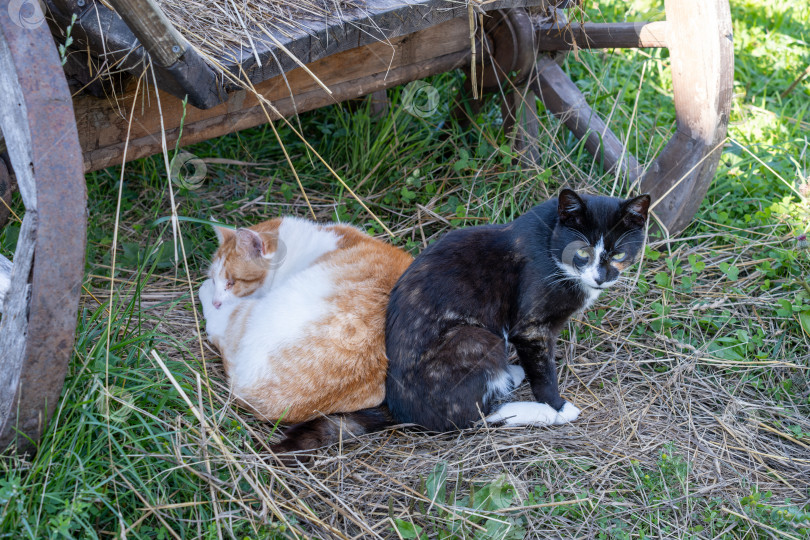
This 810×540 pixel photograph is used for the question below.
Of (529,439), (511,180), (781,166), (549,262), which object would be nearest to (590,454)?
(529,439)

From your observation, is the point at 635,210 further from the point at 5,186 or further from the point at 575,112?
the point at 5,186

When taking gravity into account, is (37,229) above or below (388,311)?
above

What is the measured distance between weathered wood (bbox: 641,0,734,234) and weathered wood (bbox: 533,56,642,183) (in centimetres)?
36

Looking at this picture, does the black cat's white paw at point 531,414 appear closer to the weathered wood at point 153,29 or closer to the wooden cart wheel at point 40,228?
the wooden cart wheel at point 40,228

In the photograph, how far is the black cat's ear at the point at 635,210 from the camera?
7.43 feet

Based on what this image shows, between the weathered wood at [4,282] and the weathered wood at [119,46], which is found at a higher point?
the weathered wood at [119,46]

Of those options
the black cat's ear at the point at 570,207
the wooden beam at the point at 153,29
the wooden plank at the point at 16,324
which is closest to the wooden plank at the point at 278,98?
the wooden beam at the point at 153,29

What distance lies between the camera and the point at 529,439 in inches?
88.7

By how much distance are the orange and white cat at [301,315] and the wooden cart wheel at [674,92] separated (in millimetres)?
1227

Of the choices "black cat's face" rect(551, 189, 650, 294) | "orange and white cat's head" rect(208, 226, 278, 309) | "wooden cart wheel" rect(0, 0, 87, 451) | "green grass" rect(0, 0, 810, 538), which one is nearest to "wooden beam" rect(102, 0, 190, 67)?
"wooden cart wheel" rect(0, 0, 87, 451)

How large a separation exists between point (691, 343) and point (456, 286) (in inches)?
45.4

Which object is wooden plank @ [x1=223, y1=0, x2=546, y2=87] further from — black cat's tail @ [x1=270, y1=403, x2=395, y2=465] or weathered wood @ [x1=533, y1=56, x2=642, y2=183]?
black cat's tail @ [x1=270, y1=403, x2=395, y2=465]

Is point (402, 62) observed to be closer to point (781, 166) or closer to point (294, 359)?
point (294, 359)

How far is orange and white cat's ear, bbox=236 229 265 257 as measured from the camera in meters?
2.61
